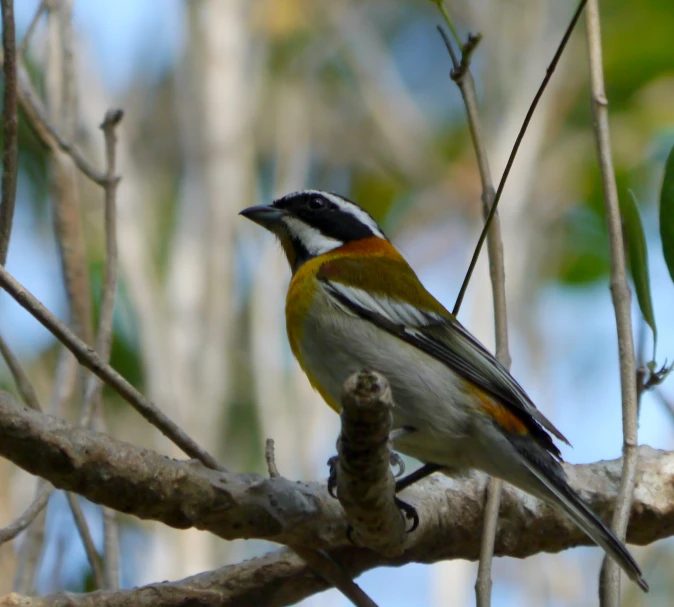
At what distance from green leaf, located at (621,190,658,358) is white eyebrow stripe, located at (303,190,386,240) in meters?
1.80

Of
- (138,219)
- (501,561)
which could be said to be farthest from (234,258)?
(501,561)

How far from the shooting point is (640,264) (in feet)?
10.2

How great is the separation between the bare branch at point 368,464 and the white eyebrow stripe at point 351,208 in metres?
2.13

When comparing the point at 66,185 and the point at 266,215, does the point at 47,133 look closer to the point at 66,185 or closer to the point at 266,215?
the point at 66,185

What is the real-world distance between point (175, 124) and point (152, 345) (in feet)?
10.7

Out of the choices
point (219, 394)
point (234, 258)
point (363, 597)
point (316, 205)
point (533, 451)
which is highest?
point (234, 258)

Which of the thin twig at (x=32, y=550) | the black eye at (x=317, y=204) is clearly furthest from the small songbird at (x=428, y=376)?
the thin twig at (x=32, y=550)

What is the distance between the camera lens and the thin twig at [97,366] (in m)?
2.45

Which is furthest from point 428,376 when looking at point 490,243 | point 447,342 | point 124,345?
point 124,345

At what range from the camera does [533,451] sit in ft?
10.9

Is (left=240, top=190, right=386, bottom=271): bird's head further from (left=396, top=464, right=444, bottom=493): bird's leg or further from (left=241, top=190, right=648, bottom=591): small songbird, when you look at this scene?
(left=396, top=464, right=444, bottom=493): bird's leg

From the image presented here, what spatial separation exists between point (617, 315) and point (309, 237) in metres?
1.92

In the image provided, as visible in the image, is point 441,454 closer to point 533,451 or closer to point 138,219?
point 533,451

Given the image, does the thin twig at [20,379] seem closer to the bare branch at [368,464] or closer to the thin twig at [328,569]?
the thin twig at [328,569]
